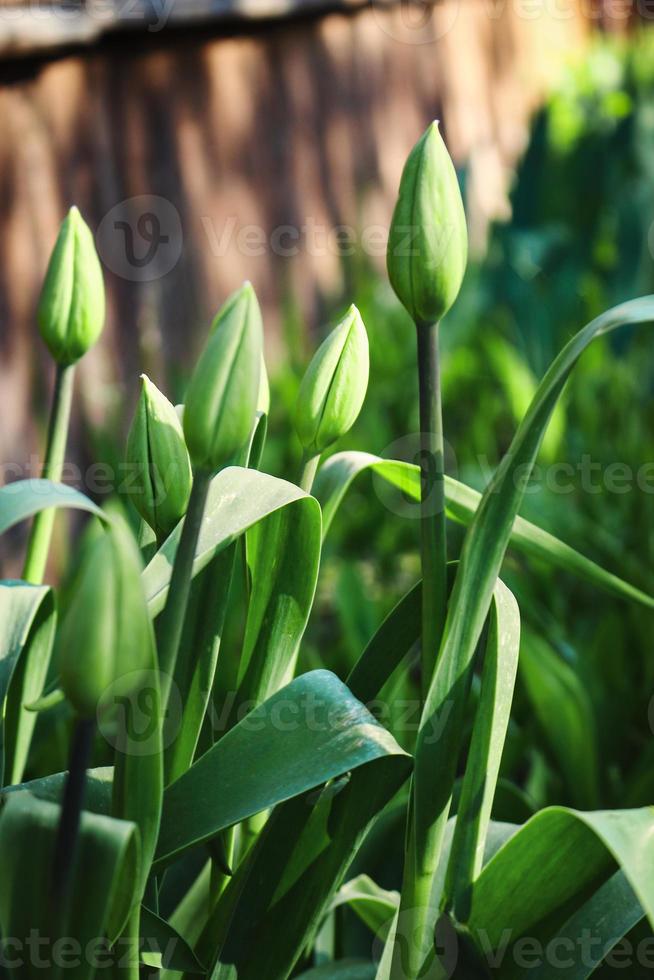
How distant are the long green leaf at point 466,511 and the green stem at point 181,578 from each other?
0.51 feet

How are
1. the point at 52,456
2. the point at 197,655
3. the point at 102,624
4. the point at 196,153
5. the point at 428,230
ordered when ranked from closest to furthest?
the point at 102,624, the point at 428,230, the point at 197,655, the point at 52,456, the point at 196,153

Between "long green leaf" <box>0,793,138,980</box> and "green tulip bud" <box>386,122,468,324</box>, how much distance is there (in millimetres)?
244

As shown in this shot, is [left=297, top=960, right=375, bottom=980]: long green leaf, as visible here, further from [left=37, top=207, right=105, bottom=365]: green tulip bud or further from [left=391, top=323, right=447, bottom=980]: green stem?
[left=37, top=207, right=105, bottom=365]: green tulip bud

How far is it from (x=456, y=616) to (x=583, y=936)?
177 millimetres

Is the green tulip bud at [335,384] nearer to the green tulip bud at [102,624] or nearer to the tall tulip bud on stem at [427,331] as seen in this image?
the tall tulip bud on stem at [427,331]

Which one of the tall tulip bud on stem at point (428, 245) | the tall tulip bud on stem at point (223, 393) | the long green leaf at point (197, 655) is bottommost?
the long green leaf at point (197, 655)

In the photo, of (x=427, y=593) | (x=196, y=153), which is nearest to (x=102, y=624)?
(x=427, y=593)

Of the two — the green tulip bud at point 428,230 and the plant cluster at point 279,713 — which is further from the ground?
the green tulip bud at point 428,230

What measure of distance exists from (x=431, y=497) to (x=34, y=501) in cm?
18

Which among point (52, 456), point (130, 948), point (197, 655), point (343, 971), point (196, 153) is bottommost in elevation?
point (343, 971)

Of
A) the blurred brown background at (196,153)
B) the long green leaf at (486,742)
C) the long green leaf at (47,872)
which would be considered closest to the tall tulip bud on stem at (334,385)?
the long green leaf at (486,742)

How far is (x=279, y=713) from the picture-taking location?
494 mm

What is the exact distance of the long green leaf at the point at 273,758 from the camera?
47 centimetres

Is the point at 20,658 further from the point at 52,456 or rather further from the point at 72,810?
the point at 72,810
